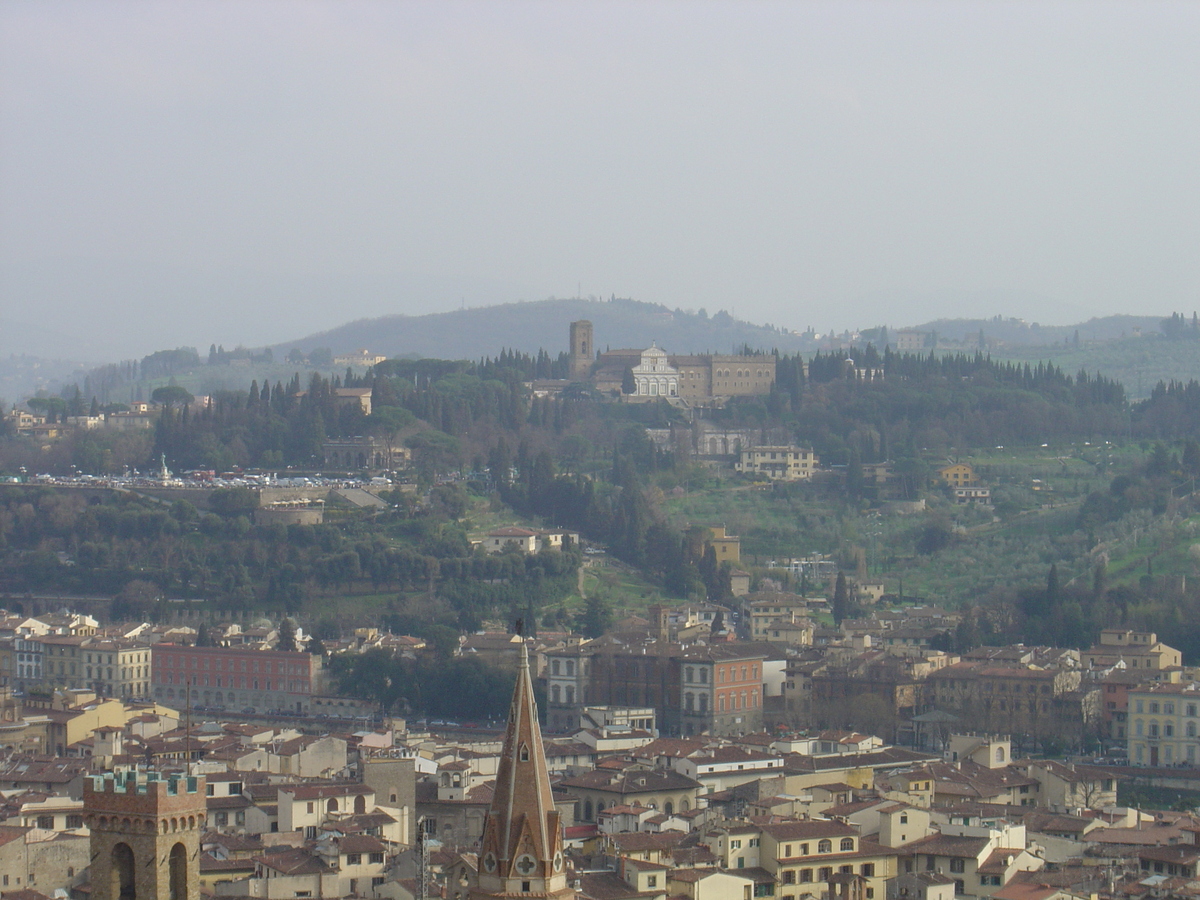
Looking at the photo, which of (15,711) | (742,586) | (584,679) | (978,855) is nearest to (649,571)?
(742,586)

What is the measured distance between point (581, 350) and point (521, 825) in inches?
3419

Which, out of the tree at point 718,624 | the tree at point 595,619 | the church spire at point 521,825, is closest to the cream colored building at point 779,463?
the tree at point 718,624

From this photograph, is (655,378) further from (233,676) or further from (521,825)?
(521,825)

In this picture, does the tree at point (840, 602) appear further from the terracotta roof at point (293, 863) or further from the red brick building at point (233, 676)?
the terracotta roof at point (293, 863)

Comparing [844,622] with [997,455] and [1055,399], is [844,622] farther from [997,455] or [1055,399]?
[1055,399]

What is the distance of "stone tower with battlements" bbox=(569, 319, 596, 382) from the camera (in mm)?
101231

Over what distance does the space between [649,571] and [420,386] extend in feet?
86.0

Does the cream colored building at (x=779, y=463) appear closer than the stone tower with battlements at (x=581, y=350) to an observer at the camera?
Yes

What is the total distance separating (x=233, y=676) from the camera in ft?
178

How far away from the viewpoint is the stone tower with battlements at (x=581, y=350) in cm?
10123

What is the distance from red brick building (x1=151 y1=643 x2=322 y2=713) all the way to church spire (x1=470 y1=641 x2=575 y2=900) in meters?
35.3

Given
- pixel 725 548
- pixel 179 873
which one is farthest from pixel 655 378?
pixel 179 873

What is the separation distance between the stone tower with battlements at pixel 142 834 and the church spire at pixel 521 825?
92.9 inches

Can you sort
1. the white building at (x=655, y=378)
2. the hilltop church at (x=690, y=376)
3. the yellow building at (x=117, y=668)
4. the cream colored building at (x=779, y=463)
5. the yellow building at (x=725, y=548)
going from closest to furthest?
the yellow building at (x=117, y=668)
the yellow building at (x=725, y=548)
the cream colored building at (x=779, y=463)
the hilltop church at (x=690, y=376)
the white building at (x=655, y=378)
